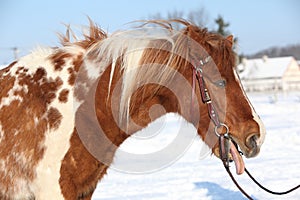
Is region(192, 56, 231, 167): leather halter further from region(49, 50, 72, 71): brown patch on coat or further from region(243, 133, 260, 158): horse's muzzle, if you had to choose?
region(49, 50, 72, 71): brown patch on coat

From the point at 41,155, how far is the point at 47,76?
24.5 inches

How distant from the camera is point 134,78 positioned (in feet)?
9.93

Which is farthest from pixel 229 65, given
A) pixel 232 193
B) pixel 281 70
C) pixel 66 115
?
pixel 281 70

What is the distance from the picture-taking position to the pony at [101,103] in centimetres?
288

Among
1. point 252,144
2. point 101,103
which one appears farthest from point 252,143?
point 101,103

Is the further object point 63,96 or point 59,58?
point 59,58

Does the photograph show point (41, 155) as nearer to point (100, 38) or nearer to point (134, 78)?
point (134, 78)

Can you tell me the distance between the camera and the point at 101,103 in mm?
3037

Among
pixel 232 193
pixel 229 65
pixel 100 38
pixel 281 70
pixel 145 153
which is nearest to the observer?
pixel 229 65

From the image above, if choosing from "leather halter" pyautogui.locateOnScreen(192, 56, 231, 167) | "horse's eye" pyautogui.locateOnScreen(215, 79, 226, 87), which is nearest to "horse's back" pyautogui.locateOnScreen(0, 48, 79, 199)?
"leather halter" pyautogui.locateOnScreen(192, 56, 231, 167)

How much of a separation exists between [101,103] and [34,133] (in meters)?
0.54

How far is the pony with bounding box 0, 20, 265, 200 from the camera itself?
288cm

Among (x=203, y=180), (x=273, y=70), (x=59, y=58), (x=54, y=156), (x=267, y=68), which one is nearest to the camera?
(x=54, y=156)

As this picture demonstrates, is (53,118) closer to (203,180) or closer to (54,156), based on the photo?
(54,156)
